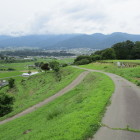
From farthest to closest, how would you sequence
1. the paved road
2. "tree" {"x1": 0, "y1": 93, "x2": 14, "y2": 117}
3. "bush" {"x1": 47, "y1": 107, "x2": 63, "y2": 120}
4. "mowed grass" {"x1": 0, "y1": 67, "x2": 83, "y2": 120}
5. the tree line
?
the tree line < "tree" {"x1": 0, "y1": 93, "x2": 14, "y2": 117} < "mowed grass" {"x1": 0, "y1": 67, "x2": 83, "y2": 120} < "bush" {"x1": 47, "y1": 107, "x2": 63, "y2": 120} < the paved road

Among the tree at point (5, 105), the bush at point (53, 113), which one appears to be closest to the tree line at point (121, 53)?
the tree at point (5, 105)

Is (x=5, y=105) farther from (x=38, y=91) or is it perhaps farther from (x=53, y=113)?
(x=53, y=113)

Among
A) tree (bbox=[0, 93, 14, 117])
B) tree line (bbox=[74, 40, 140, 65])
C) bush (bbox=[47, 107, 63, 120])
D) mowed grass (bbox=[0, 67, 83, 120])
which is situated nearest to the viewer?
bush (bbox=[47, 107, 63, 120])

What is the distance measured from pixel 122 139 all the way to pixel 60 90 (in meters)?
16.2

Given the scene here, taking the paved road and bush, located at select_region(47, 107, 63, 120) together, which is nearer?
the paved road

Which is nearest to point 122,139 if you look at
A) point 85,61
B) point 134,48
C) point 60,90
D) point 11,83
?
point 60,90

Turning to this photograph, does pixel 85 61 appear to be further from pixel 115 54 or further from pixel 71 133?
pixel 71 133

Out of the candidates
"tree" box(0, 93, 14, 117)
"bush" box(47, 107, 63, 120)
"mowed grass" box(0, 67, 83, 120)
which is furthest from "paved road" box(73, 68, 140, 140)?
"tree" box(0, 93, 14, 117)

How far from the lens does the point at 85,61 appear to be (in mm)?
69625

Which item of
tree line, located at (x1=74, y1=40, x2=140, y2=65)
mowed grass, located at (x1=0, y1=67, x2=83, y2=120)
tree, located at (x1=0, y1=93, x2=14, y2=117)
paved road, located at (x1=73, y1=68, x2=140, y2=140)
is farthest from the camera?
tree line, located at (x1=74, y1=40, x2=140, y2=65)

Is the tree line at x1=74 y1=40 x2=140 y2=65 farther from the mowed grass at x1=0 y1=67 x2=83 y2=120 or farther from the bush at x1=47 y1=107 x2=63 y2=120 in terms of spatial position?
the bush at x1=47 y1=107 x2=63 y2=120

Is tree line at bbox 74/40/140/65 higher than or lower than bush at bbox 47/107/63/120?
higher

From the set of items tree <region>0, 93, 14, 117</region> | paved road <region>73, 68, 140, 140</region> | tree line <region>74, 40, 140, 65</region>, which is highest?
tree line <region>74, 40, 140, 65</region>

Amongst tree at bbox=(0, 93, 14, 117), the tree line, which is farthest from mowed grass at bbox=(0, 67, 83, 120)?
the tree line
